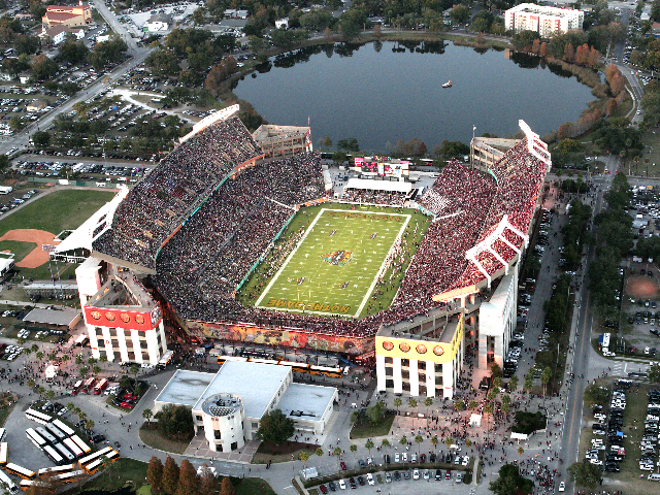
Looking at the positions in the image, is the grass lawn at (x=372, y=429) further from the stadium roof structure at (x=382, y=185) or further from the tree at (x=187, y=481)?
the stadium roof structure at (x=382, y=185)

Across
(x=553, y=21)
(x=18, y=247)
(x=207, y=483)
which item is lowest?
(x=18, y=247)

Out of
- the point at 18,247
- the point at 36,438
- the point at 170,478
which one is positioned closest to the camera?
the point at 170,478

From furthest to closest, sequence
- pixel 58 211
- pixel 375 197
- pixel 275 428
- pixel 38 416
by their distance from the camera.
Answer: pixel 58 211
pixel 375 197
pixel 38 416
pixel 275 428

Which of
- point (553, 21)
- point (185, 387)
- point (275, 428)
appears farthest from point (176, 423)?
point (553, 21)

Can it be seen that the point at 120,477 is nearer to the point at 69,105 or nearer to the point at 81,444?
the point at 81,444

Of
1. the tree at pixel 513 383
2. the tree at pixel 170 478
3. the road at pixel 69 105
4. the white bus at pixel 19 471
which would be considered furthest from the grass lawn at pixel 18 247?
the tree at pixel 513 383

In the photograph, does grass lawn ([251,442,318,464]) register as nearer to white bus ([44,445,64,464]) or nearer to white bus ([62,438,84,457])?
white bus ([62,438,84,457])
